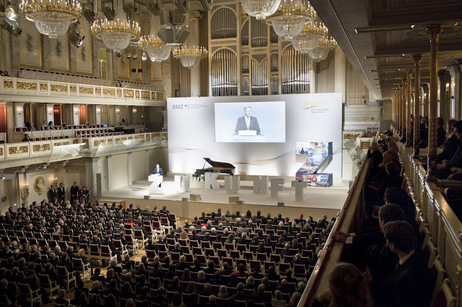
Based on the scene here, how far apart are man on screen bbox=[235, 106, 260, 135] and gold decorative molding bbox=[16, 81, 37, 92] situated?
1056cm

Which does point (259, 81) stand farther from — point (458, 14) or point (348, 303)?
point (348, 303)

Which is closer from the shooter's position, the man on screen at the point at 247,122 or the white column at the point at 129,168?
the man on screen at the point at 247,122

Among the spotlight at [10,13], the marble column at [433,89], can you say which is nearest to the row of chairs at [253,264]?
the marble column at [433,89]

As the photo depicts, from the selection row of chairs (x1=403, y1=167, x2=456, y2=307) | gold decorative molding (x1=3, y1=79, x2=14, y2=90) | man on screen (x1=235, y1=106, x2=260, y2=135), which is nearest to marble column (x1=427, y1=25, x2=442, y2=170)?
row of chairs (x1=403, y1=167, x2=456, y2=307)

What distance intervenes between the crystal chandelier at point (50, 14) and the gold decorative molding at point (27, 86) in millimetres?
6217

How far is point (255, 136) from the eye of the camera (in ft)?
75.8

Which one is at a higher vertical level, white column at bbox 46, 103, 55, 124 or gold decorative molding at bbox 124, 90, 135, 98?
gold decorative molding at bbox 124, 90, 135, 98

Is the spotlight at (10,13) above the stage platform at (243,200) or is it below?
above

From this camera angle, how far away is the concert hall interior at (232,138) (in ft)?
17.0

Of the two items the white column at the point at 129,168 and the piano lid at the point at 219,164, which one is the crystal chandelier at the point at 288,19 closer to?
the piano lid at the point at 219,164

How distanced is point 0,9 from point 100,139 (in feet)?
26.2

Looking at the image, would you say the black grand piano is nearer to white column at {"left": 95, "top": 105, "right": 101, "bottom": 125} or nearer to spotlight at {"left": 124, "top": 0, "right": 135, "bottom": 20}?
white column at {"left": 95, "top": 105, "right": 101, "bottom": 125}

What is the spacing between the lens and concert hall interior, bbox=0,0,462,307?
5.17m

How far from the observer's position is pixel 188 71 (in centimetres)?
2750
